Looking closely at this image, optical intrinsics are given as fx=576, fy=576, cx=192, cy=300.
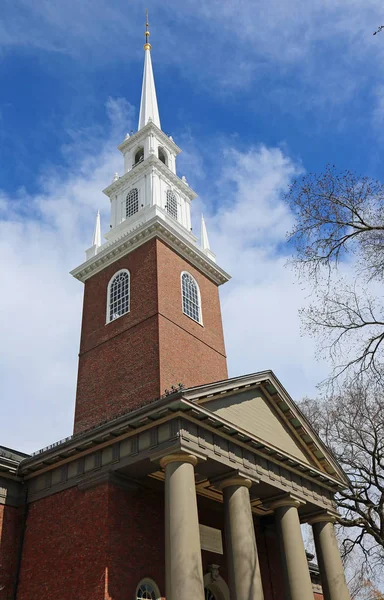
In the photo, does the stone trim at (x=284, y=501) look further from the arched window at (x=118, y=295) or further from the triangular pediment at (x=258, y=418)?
the arched window at (x=118, y=295)

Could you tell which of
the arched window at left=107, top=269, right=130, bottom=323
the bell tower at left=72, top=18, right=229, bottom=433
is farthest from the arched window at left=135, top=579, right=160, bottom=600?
the arched window at left=107, top=269, right=130, bottom=323

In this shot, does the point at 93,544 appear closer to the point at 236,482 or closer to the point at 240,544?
the point at 240,544

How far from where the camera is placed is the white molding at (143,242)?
84.7 ft

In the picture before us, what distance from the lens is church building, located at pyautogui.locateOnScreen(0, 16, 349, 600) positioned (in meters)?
14.3

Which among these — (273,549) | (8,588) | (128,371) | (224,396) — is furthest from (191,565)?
(128,371)

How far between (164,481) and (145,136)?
2185 cm

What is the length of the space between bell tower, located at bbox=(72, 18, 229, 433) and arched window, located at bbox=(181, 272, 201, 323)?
5 centimetres

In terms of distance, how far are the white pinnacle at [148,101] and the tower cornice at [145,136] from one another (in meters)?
0.85

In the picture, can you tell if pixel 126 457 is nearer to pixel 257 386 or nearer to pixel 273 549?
pixel 257 386

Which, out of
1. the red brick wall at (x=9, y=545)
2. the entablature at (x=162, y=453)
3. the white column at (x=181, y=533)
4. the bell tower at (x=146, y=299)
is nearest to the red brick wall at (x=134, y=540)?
the entablature at (x=162, y=453)

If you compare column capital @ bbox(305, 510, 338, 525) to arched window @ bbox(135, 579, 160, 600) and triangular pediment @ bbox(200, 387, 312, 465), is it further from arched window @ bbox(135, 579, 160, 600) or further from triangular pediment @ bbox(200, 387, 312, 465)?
Answer: arched window @ bbox(135, 579, 160, 600)

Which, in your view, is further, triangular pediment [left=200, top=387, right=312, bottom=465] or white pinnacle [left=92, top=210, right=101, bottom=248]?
white pinnacle [left=92, top=210, right=101, bottom=248]

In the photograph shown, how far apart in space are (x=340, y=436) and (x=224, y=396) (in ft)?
35.0

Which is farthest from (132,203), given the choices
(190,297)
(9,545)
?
(9,545)
